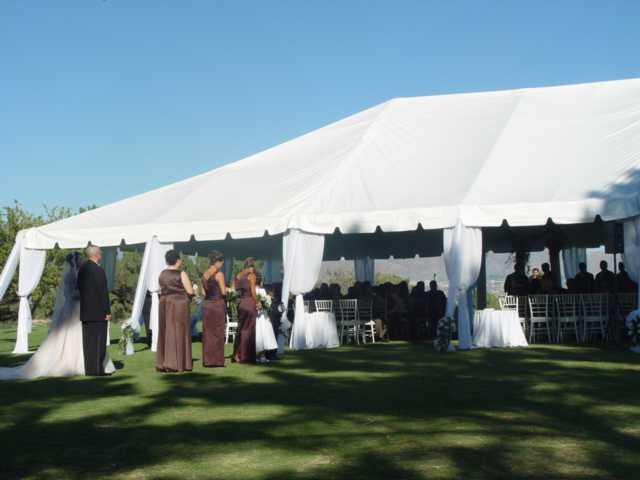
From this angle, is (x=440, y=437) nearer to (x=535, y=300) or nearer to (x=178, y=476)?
(x=178, y=476)

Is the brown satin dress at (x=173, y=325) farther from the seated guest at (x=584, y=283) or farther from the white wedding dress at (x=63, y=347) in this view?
the seated guest at (x=584, y=283)

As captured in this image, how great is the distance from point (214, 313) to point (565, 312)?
717cm

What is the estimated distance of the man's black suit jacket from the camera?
10.1 m

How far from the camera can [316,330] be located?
1420 centimetres

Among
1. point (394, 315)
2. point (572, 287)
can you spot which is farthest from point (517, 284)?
point (394, 315)

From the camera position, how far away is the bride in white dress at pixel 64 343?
33.7 ft

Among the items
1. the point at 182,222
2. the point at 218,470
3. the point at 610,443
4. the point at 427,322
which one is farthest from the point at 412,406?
the point at 427,322

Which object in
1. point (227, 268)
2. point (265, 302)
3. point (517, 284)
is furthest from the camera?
point (227, 268)

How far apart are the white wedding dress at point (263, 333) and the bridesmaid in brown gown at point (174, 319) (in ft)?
5.21

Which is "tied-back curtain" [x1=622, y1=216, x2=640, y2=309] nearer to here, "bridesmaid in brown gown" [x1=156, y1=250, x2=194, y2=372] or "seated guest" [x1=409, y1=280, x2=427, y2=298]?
"seated guest" [x1=409, y1=280, x2=427, y2=298]

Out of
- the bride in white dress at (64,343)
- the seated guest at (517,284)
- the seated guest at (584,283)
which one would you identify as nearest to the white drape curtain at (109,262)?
the bride in white dress at (64,343)

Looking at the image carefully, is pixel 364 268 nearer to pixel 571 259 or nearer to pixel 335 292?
pixel 571 259

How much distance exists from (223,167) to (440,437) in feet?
46.9

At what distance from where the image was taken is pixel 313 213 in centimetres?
1402
